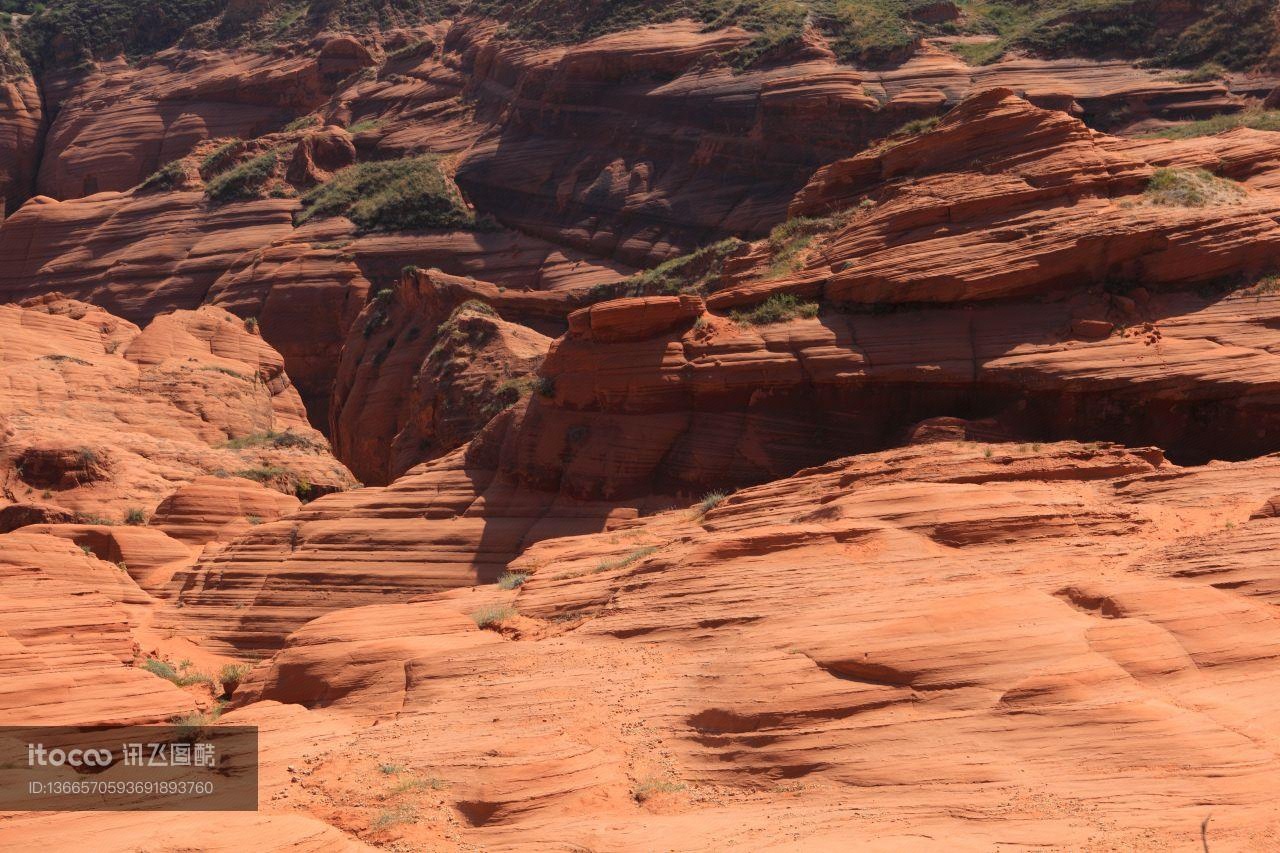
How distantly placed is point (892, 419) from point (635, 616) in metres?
7.59

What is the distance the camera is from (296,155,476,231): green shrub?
5719cm

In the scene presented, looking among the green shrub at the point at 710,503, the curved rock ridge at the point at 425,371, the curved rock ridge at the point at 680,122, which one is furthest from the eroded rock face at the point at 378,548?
the curved rock ridge at the point at 680,122

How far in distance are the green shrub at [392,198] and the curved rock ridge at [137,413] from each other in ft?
41.3

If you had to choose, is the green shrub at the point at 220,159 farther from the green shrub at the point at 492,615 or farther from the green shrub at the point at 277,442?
the green shrub at the point at 492,615

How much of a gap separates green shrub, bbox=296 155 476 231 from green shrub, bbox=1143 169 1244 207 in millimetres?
39241

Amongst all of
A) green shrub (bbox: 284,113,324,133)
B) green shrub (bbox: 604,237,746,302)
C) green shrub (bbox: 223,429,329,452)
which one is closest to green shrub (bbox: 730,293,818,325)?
green shrub (bbox: 604,237,746,302)

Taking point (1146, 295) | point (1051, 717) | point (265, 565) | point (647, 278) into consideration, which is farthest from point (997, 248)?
point (647, 278)

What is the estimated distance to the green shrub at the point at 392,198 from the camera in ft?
188

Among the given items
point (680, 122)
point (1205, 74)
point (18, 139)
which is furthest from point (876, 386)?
point (18, 139)

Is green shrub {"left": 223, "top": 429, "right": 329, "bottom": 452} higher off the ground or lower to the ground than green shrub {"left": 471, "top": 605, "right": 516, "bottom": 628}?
lower

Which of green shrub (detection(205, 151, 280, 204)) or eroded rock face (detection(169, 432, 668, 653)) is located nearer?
eroded rock face (detection(169, 432, 668, 653))

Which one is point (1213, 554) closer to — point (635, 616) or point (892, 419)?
point (635, 616)

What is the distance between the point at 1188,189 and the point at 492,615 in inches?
526

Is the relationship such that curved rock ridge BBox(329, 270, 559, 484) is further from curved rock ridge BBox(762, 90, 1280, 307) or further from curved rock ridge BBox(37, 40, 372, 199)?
curved rock ridge BBox(37, 40, 372, 199)
